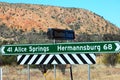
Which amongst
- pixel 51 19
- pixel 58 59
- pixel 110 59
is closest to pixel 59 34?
pixel 58 59

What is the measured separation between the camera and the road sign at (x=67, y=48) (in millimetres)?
11070

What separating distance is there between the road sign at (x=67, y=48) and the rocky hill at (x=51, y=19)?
105050 millimetres

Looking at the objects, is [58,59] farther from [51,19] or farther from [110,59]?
[51,19]

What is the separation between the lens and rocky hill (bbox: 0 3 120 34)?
12369 cm

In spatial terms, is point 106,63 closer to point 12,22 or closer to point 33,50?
point 33,50

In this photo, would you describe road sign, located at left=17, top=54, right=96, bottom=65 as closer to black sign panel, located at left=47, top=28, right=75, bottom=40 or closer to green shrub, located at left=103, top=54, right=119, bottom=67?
black sign panel, located at left=47, top=28, right=75, bottom=40

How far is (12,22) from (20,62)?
108978 millimetres

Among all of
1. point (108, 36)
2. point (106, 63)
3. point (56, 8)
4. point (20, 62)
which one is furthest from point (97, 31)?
point (20, 62)

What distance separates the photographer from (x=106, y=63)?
40500 mm

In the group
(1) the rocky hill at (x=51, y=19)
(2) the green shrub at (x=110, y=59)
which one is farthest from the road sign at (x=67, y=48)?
(1) the rocky hill at (x=51, y=19)

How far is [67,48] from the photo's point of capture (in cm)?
1185

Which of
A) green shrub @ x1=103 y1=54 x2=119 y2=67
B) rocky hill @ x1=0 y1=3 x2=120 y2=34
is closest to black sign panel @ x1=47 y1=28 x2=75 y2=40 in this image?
green shrub @ x1=103 y1=54 x2=119 y2=67

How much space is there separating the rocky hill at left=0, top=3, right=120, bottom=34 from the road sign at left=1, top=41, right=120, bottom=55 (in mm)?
105050

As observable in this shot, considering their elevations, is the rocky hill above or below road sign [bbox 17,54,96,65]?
above
